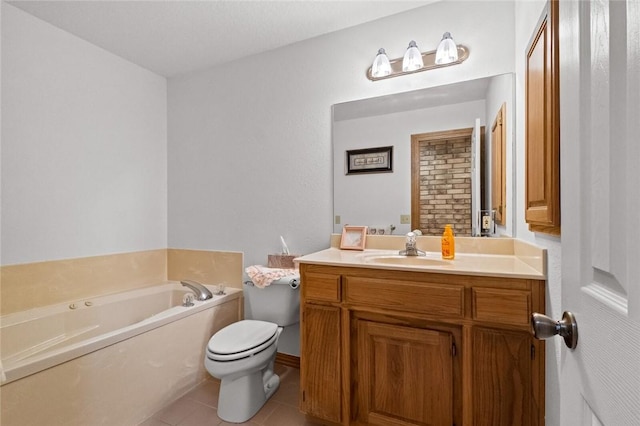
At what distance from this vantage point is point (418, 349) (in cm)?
136

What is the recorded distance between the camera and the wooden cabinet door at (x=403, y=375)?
4.33 ft

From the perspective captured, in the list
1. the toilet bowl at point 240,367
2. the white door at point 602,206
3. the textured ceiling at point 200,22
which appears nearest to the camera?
the white door at point 602,206

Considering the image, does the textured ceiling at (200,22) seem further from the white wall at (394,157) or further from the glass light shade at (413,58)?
the white wall at (394,157)

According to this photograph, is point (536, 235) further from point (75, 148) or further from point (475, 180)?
point (75, 148)

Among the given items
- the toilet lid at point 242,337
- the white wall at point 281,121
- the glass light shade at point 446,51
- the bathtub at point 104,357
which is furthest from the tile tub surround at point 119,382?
the glass light shade at point 446,51

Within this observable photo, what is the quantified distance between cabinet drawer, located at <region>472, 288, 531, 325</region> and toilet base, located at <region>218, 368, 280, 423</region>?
130cm

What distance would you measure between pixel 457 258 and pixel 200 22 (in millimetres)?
2253

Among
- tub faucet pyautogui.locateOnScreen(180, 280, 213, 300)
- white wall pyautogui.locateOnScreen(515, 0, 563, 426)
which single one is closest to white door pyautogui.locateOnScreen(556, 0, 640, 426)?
white wall pyautogui.locateOnScreen(515, 0, 563, 426)

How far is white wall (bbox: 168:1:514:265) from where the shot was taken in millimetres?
1813

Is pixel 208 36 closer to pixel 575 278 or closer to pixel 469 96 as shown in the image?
pixel 469 96

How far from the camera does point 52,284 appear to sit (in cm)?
201

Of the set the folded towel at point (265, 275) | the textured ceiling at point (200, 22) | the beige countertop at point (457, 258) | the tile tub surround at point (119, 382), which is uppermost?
the textured ceiling at point (200, 22)

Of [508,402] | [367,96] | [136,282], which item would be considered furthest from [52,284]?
[508,402]

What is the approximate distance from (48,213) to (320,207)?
185 centimetres
